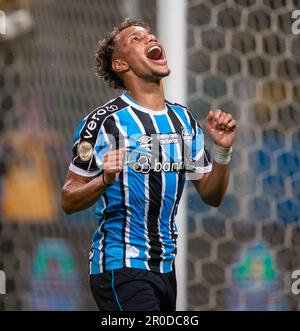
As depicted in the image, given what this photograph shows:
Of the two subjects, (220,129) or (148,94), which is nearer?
(220,129)

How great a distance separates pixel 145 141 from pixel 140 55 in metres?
0.28

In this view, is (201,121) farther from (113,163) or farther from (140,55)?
(113,163)

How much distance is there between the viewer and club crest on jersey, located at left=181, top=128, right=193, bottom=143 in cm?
297

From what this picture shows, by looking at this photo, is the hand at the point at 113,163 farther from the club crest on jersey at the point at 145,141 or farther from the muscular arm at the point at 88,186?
the club crest on jersey at the point at 145,141

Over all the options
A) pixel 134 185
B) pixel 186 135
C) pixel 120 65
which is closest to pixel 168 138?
pixel 186 135

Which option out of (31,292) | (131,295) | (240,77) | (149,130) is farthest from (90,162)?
(31,292)

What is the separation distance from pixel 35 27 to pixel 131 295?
184 cm

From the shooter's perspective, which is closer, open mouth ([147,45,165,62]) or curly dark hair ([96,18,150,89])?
open mouth ([147,45,165,62])

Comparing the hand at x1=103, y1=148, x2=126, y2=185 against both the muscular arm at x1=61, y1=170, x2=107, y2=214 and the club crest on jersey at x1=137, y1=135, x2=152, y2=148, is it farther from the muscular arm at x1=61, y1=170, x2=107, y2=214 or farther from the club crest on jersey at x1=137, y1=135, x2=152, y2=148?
the club crest on jersey at x1=137, y1=135, x2=152, y2=148

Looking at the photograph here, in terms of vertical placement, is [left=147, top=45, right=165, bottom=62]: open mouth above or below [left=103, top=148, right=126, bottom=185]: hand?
above

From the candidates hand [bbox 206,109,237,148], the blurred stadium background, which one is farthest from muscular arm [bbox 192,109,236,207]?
the blurred stadium background

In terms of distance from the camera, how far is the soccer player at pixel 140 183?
286 centimetres

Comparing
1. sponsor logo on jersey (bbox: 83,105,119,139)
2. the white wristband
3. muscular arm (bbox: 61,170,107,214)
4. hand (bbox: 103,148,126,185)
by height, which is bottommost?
muscular arm (bbox: 61,170,107,214)

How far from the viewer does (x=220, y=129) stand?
9.45 ft
